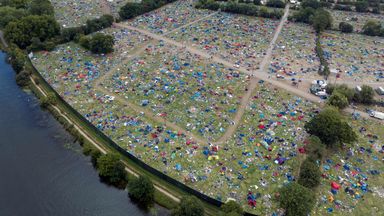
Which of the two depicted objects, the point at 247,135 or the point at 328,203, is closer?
the point at 328,203

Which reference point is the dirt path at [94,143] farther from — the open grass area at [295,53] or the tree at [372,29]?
the tree at [372,29]

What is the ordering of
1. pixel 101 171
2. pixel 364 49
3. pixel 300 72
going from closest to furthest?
pixel 101 171 → pixel 300 72 → pixel 364 49

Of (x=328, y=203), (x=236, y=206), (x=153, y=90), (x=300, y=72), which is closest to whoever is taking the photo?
(x=236, y=206)

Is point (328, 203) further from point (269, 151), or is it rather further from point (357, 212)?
point (269, 151)

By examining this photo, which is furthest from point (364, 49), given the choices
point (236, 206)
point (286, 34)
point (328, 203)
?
point (236, 206)

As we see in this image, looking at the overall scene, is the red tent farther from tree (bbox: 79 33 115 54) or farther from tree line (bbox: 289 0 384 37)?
tree (bbox: 79 33 115 54)

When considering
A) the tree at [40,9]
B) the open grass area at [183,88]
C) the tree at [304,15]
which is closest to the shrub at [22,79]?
the open grass area at [183,88]
